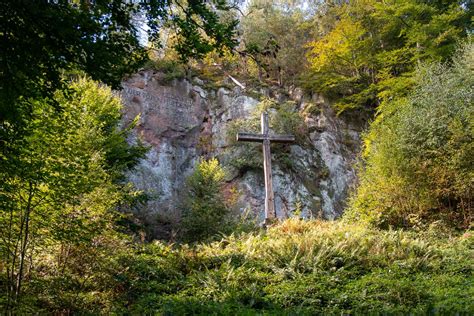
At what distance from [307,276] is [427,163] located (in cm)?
618

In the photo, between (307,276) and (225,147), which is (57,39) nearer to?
(307,276)

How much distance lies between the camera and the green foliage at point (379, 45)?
629 inches

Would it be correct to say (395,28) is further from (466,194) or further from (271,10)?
(466,194)

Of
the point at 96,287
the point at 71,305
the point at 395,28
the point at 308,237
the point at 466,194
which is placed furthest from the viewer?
the point at 395,28

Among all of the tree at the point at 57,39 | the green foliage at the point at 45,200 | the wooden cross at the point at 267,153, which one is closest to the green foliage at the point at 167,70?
the wooden cross at the point at 267,153

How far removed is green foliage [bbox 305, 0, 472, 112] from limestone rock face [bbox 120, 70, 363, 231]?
5.38ft

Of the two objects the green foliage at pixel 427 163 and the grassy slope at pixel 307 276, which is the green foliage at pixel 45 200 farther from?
the green foliage at pixel 427 163

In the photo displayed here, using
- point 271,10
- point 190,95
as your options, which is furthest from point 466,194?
point 271,10

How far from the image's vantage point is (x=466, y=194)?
10.3 meters

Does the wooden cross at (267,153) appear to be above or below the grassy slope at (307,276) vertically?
above

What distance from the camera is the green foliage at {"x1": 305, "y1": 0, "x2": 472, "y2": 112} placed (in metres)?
16.0

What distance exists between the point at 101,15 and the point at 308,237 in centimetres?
645

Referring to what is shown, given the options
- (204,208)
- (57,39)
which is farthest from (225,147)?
(57,39)

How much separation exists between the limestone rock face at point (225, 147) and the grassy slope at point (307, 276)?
8.13m
